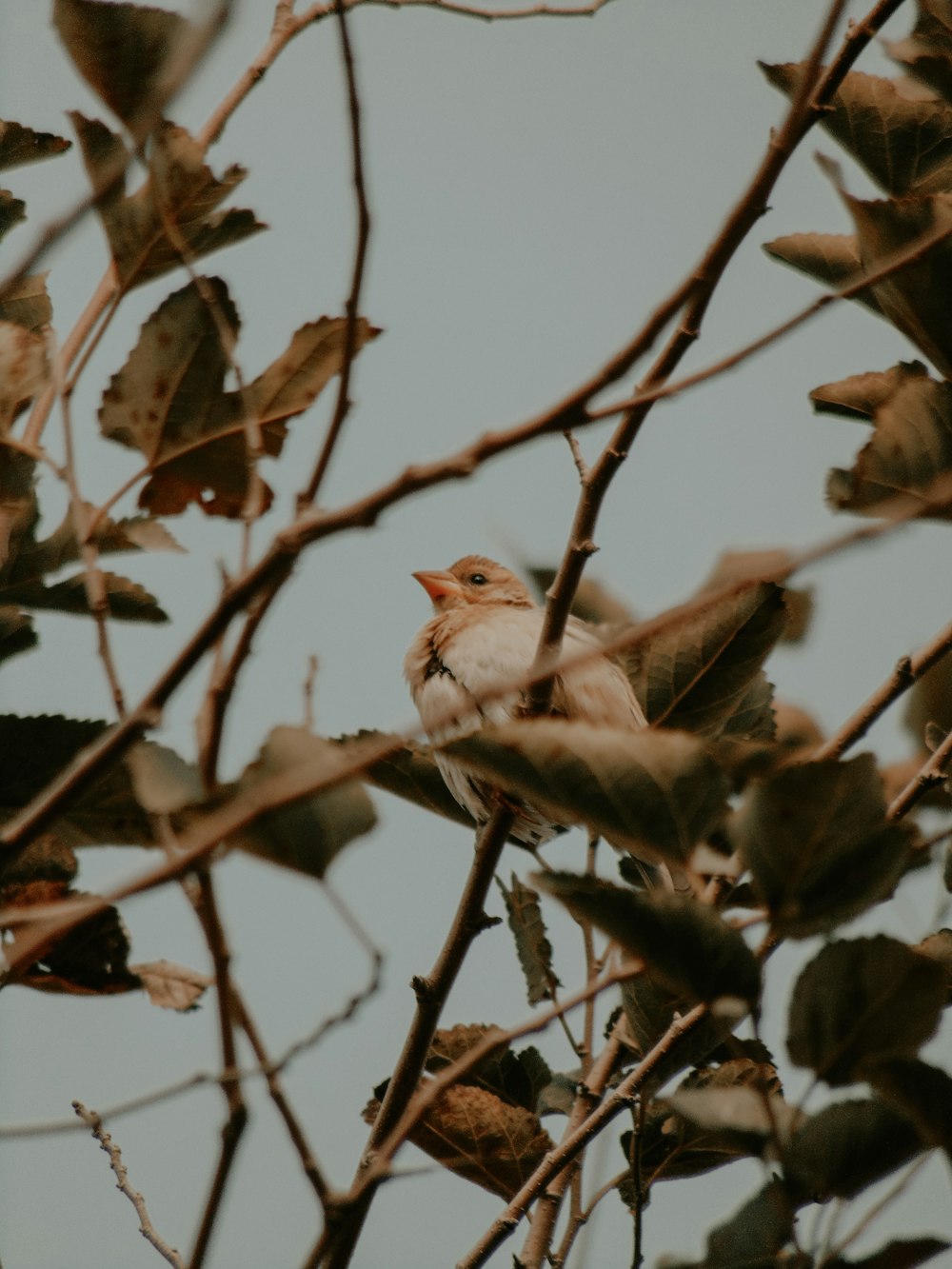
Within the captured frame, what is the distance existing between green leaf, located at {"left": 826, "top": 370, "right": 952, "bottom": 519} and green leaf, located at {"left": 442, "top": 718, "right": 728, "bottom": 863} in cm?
41

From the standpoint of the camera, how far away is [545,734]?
1.38 m

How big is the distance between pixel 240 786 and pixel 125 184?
3.11 feet

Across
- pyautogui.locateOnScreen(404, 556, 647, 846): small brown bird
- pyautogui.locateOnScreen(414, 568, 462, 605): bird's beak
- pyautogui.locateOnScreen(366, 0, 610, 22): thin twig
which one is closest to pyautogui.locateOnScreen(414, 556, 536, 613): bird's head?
pyautogui.locateOnScreen(414, 568, 462, 605): bird's beak

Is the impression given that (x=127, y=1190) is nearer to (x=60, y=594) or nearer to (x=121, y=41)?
(x=60, y=594)

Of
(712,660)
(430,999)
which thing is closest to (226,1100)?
(430,999)

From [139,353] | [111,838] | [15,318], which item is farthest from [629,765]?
[15,318]

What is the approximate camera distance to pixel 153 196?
6.08ft

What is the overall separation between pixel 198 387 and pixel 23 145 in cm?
82

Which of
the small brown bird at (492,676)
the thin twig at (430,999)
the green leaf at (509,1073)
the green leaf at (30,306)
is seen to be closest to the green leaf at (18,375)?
the green leaf at (30,306)

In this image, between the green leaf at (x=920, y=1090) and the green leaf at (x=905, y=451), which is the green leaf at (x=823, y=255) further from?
the green leaf at (x=920, y=1090)

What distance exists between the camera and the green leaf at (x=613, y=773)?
1.38 meters

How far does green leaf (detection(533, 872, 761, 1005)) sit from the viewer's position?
4.35 ft

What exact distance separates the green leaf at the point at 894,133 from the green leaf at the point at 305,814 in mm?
1290

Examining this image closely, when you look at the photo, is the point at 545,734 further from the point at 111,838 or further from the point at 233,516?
the point at 233,516
